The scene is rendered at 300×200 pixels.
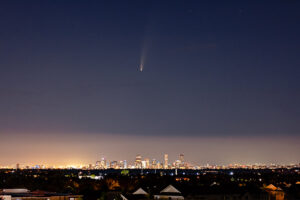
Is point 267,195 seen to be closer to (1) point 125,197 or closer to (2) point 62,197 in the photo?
(1) point 125,197

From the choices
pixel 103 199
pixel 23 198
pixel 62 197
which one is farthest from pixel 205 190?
pixel 23 198

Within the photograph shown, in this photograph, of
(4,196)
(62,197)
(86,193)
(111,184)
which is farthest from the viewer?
(111,184)

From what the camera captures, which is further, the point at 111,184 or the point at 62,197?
the point at 111,184

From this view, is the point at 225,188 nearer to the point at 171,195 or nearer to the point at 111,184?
the point at 171,195

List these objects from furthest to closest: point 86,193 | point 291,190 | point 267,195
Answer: point 291,190 < point 267,195 < point 86,193

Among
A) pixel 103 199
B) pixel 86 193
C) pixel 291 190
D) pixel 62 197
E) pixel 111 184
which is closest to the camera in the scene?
pixel 62 197

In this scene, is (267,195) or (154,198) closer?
(154,198)

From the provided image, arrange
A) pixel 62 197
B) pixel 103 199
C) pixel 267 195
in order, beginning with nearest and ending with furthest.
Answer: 1. pixel 62 197
2. pixel 103 199
3. pixel 267 195

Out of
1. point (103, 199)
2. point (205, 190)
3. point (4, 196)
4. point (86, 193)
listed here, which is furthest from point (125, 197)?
point (4, 196)
